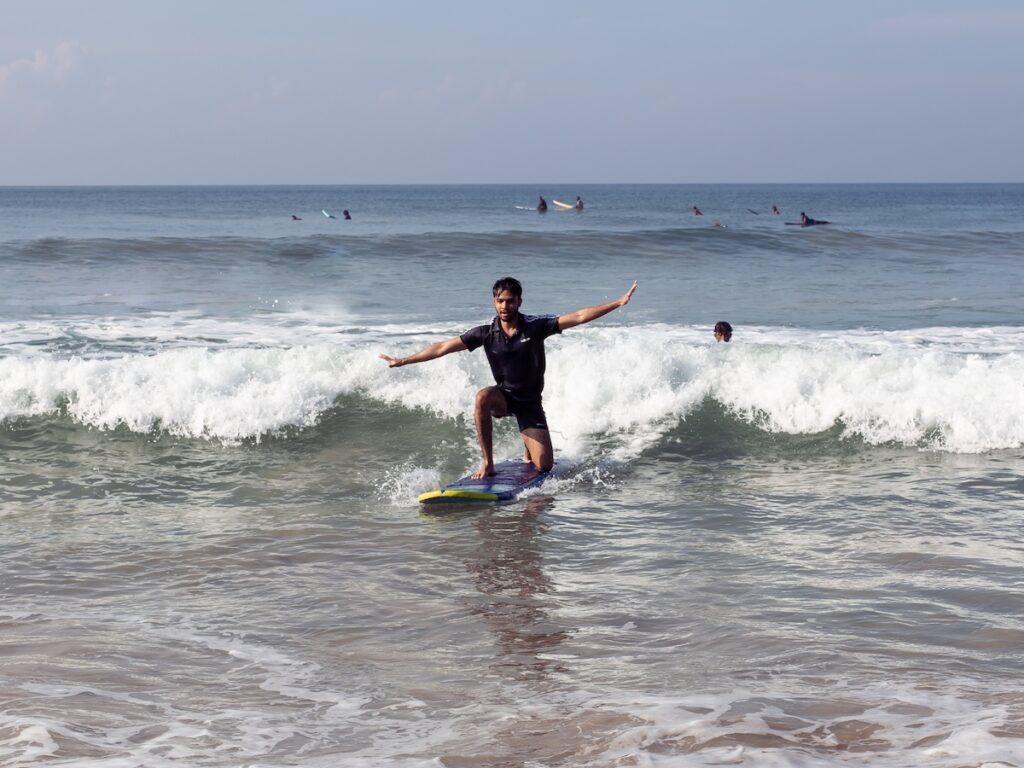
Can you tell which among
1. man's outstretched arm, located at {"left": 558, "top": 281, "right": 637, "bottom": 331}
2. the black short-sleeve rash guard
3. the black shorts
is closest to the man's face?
the black short-sleeve rash guard

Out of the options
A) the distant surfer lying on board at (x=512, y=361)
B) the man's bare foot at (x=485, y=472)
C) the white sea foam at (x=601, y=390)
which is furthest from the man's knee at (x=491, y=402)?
the white sea foam at (x=601, y=390)

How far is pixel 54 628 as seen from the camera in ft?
20.1

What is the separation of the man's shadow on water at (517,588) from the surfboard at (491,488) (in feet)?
0.68

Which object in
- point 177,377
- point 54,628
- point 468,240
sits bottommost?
point 54,628

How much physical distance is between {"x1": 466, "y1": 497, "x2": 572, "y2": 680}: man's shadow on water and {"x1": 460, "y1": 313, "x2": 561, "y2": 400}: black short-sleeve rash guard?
0.98 meters

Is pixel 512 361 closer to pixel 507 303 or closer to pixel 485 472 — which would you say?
pixel 507 303

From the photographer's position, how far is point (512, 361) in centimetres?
929

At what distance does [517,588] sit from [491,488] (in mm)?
2273

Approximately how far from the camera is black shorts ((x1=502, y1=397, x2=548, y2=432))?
953 cm

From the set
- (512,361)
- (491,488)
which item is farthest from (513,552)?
(512,361)

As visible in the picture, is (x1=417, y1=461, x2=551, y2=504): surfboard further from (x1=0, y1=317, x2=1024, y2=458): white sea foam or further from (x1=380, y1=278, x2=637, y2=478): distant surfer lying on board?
(x1=0, y1=317, x2=1024, y2=458): white sea foam

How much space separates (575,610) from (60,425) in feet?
25.7

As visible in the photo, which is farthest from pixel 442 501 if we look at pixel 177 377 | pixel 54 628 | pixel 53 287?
pixel 53 287

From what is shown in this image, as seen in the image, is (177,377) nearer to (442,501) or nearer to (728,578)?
(442,501)
